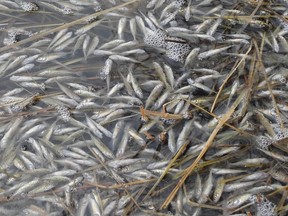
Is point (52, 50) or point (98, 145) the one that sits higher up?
point (52, 50)

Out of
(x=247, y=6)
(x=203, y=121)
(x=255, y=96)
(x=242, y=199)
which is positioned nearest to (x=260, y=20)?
(x=247, y=6)

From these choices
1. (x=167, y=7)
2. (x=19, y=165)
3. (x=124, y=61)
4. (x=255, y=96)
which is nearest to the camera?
(x=19, y=165)

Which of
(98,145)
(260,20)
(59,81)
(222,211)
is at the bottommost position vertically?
(222,211)

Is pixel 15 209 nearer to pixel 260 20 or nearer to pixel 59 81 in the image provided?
pixel 59 81

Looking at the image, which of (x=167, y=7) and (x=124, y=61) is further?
(x=167, y=7)

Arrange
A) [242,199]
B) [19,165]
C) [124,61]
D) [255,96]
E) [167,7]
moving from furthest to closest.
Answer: [167,7]
[124,61]
[255,96]
[19,165]
[242,199]

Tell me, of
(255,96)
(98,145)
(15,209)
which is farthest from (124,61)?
(15,209)
